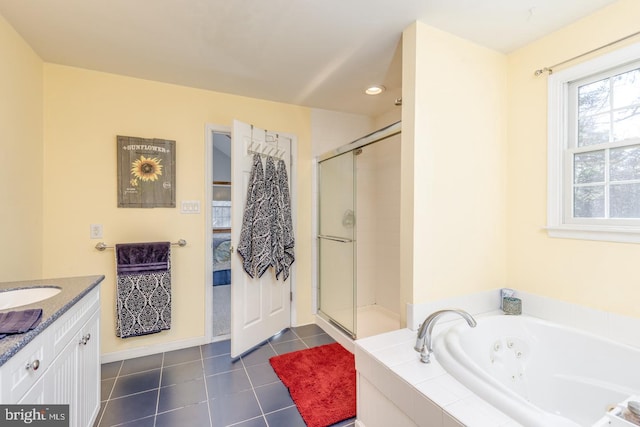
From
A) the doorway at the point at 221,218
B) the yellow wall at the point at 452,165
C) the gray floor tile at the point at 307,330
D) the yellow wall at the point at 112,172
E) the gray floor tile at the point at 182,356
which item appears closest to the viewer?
the yellow wall at the point at 452,165

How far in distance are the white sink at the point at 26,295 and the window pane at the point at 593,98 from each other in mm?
3047

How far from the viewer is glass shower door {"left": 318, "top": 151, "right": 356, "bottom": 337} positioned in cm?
272

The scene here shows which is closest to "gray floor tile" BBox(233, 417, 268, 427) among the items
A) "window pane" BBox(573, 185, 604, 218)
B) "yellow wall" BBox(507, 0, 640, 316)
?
"yellow wall" BBox(507, 0, 640, 316)

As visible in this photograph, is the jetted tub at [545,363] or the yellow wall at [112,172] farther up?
the yellow wall at [112,172]

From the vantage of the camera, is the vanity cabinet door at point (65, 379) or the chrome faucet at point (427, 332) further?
the chrome faucet at point (427, 332)

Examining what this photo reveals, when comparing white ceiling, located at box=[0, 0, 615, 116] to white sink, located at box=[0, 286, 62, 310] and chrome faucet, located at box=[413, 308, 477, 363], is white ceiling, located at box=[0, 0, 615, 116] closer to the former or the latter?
white sink, located at box=[0, 286, 62, 310]

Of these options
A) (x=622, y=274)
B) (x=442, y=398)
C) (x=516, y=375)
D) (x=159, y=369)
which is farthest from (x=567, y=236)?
(x=159, y=369)

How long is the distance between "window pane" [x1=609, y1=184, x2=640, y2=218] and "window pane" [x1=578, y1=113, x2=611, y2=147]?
29 centimetres

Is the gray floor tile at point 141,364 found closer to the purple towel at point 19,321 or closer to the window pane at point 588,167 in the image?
the purple towel at point 19,321

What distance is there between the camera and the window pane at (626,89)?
4.98 feet

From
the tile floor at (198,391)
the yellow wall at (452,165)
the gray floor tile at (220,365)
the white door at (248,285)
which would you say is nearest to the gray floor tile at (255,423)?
the tile floor at (198,391)

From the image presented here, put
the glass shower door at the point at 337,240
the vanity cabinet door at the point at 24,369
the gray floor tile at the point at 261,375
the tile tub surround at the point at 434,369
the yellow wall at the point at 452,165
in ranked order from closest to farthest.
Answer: the vanity cabinet door at the point at 24,369, the tile tub surround at the point at 434,369, the yellow wall at the point at 452,165, the gray floor tile at the point at 261,375, the glass shower door at the point at 337,240

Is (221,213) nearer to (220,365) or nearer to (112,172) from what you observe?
(112,172)

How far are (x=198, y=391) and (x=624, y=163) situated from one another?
2911 mm
